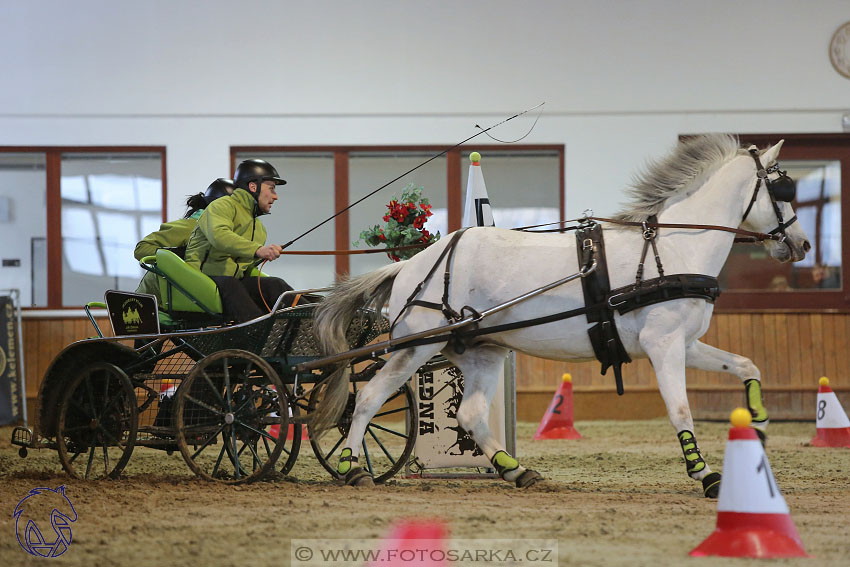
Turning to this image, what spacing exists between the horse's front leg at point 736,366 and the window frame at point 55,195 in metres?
6.75

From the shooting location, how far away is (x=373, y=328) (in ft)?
18.2

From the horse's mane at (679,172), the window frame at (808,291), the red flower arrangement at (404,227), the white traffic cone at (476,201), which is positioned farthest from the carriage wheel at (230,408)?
the window frame at (808,291)

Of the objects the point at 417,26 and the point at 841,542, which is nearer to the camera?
the point at 841,542

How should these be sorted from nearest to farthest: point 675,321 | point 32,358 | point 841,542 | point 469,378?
point 841,542, point 675,321, point 469,378, point 32,358

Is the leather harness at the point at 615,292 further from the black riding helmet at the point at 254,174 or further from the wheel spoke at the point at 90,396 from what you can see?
the wheel spoke at the point at 90,396

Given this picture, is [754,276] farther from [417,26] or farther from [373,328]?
[373,328]

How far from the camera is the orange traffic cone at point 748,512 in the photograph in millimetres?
3273

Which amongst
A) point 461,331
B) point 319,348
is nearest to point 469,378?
point 461,331

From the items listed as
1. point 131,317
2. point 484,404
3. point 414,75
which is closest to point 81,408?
point 131,317

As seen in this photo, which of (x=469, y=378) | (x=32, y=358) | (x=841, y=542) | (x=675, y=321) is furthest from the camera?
(x=32, y=358)

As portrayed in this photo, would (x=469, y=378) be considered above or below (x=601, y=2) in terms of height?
below

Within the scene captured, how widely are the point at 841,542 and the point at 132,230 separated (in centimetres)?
830

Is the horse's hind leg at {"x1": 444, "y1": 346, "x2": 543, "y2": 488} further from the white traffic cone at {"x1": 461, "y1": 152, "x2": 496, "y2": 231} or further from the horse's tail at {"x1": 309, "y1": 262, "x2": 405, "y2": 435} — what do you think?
the white traffic cone at {"x1": 461, "y1": 152, "x2": 496, "y2": 231}

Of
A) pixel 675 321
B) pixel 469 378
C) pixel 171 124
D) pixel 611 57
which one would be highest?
pixel 611 57
